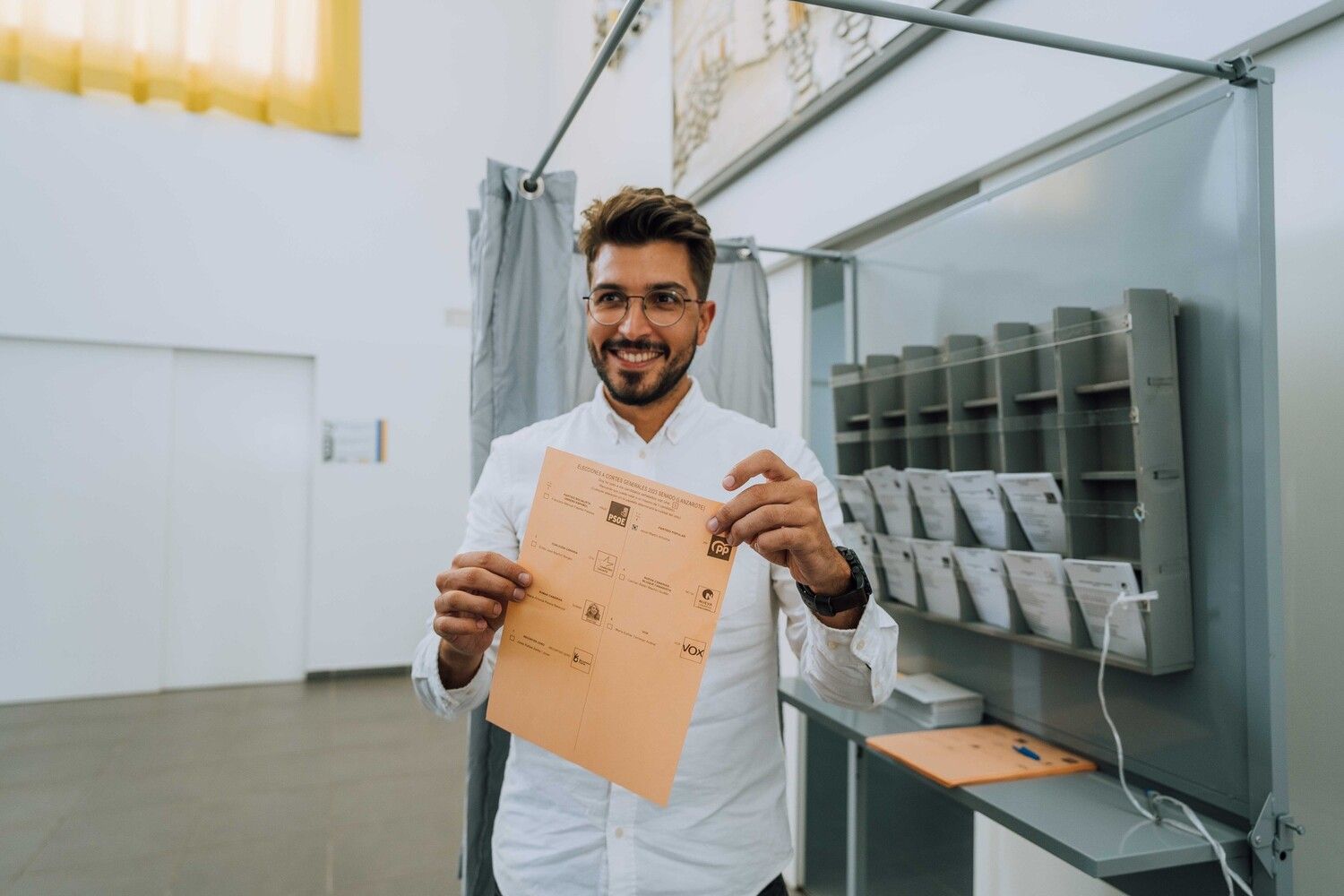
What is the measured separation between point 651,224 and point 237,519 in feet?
15.4

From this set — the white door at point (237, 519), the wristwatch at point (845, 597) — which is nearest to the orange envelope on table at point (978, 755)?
the wristwatch at point (845, 597)

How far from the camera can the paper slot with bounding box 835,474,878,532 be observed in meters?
2.01

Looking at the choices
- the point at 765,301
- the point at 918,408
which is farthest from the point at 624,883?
the point at 765,301

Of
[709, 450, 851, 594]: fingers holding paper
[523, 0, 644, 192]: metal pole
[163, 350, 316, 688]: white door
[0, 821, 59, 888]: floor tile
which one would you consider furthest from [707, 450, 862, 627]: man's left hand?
[163, 350, 316, 688]: white door

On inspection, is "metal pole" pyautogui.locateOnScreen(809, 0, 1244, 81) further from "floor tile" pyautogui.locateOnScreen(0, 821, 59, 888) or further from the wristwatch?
"floor tile" pyautogui.locateOnScreen(0, 821, 59, 888)

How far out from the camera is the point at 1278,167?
1.31 metres

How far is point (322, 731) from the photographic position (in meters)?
4.06

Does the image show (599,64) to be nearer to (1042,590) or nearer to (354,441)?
(1042,590)

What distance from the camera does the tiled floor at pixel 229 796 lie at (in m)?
2.65

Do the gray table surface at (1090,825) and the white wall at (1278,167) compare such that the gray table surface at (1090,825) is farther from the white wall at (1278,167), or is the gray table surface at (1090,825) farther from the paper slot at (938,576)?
the paper slot at (938,576)

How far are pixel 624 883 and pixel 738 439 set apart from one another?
2.07 feet

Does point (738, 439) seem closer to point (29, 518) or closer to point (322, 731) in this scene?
point (322, 731)

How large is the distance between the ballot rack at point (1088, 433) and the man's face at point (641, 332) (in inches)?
28.8

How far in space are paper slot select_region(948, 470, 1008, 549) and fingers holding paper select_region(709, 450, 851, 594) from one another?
796 mm
